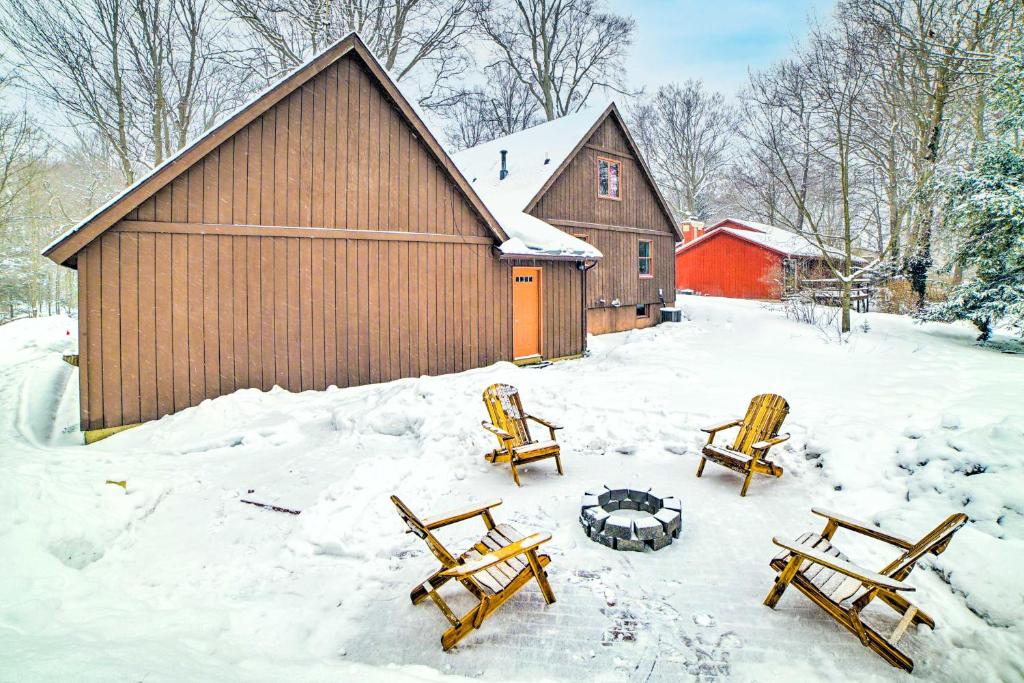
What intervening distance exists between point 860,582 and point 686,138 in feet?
127

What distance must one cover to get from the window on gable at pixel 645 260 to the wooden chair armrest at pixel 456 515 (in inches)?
614

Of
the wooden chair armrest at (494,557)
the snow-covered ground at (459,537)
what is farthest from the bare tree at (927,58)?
the wooden chair armrest at (494,557)

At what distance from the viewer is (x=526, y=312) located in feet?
39.4

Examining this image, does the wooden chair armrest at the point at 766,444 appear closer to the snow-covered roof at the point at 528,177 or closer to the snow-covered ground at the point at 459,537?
the snow-covered ground at the point at 459,537

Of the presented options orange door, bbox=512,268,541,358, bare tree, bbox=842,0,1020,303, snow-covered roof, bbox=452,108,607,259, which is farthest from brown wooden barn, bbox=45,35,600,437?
bare tree, bbox=842,0,1020,303

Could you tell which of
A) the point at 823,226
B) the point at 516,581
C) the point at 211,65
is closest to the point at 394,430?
the point at 516,581

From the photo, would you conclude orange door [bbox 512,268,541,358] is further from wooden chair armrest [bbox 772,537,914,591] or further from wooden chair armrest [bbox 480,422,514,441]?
wooden chair armrest [bbox 772,537,914,591]

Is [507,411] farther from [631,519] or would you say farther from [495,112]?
[495,112]

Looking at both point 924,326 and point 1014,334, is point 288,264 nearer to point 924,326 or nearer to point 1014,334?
point 924,326

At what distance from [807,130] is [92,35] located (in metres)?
20.9

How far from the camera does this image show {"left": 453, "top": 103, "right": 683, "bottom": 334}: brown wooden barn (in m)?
15.0

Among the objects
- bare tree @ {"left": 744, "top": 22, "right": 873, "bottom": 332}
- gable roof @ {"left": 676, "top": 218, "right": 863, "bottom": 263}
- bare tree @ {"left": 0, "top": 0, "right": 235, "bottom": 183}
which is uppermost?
bare tree @ {"left": 0, "top": 0, "right": 235, "bottom": 183}

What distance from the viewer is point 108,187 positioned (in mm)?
21688

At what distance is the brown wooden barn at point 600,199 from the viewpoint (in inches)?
591
